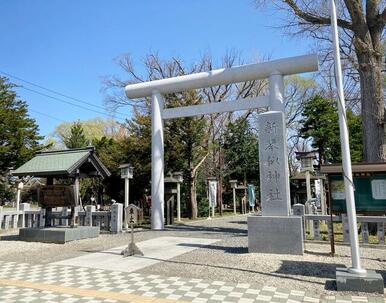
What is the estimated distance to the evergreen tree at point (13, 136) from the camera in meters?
25.9

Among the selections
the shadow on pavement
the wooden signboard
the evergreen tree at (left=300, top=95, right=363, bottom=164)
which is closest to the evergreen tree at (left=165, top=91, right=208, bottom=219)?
the wooden signboard

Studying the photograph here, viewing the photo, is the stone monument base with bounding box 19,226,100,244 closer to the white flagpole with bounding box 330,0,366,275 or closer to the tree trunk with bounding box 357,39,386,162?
the white flagpole with bounding box 330,0,366,275

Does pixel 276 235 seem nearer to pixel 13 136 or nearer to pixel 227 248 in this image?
pixel 227 248

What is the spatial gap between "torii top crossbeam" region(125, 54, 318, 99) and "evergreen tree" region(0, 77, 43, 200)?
16664 millimetres

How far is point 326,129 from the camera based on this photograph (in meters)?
27.0

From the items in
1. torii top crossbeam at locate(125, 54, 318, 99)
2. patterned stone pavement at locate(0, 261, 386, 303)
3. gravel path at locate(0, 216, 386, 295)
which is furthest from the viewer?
torii top crossbeam at locate(125, 54, 318, 99)

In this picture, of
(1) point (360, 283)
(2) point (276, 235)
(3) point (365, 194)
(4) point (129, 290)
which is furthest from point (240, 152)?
(4) point (129, 290)

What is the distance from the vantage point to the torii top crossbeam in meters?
11.0

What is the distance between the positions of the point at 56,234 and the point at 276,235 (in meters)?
6.80

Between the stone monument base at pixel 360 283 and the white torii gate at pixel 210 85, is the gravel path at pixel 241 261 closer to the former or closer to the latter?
the stone monument base at pixel 360 283

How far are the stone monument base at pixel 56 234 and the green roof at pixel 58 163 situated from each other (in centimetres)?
181

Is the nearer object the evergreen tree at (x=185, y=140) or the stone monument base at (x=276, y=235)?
the stone monument base at (x=276, y=235)

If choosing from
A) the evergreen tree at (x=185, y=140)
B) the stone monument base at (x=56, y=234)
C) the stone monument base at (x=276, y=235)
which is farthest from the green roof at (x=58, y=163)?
the evergreen tree at (x=185, y=140)

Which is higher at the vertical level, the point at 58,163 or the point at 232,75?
the point at 232,75
